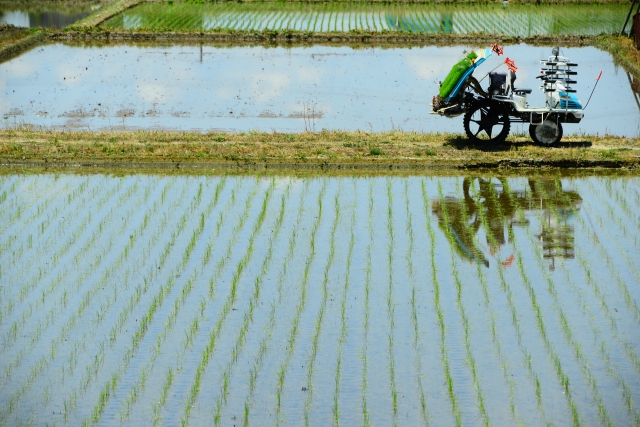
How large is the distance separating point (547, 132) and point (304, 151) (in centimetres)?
290

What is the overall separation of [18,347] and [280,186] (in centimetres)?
445

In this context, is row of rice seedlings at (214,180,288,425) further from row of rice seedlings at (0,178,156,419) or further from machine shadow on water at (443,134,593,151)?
machine shadow on water at (443,134,593,151)

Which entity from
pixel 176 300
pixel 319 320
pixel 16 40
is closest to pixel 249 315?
pixel 319 320

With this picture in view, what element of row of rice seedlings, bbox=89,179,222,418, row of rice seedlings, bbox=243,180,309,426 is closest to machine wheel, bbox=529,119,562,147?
row of rice seedlings, bbox=243,180,309,426

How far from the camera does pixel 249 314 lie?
666cm

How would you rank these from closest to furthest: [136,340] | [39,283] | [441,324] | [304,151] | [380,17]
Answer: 1. [136,340]
2. [441,324]
3. [39,283]
4. [304,151]
5. [380,17]

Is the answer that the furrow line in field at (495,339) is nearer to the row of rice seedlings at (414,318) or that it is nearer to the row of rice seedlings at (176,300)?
the row of rice seedlings at (414,318)

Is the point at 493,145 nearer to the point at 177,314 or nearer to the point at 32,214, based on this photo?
the point at 32,214

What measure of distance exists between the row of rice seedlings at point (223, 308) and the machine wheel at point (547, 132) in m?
3.54

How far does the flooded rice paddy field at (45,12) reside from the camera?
2656 cm

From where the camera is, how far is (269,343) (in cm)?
614

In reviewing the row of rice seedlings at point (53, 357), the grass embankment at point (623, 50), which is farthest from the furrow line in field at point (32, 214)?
the grass embankment at point (623, 50)

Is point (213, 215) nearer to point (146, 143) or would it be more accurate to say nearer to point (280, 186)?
point (280, 186)

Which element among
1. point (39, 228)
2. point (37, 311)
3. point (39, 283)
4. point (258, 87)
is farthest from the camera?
point (258, 87)
